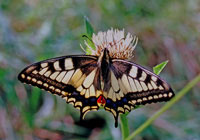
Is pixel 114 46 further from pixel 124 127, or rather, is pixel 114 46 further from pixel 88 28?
pixel 124 127

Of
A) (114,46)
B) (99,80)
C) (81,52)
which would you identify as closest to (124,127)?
(99,80)

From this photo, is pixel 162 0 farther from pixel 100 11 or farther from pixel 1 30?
pixel 1 30

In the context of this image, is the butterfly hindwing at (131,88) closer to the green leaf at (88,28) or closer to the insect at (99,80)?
the insect at (99,80)

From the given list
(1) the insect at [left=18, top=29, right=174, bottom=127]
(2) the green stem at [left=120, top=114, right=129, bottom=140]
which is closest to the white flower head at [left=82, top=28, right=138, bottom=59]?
(1) the insect at [left=18, top=29, right=174, bottom=127]

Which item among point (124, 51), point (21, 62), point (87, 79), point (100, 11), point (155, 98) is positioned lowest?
point (155, 98)

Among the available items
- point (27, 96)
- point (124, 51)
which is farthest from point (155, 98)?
point (27, 96)

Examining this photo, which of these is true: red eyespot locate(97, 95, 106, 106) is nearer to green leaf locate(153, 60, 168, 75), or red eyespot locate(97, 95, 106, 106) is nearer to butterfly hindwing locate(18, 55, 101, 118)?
butterfly hindwing locate(18, 55, 101, 118)

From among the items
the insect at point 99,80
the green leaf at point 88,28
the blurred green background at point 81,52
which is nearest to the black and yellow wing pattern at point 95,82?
the insect at point 99,80
